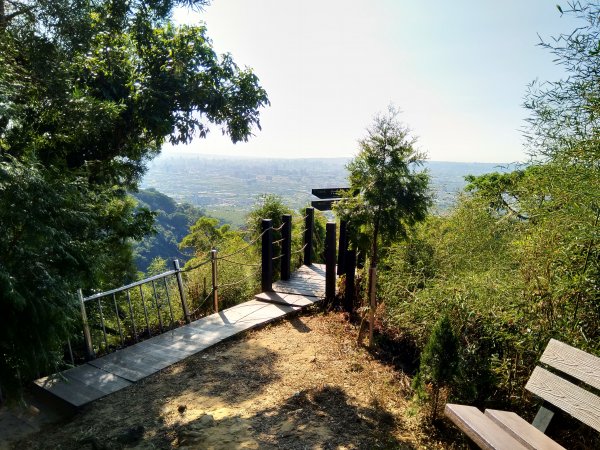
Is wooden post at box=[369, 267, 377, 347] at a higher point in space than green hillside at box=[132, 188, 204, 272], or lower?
higher

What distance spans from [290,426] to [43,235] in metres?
2.16

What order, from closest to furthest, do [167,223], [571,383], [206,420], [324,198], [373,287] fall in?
[571,383], [206,420], [373,287], [324,198], [167,223]

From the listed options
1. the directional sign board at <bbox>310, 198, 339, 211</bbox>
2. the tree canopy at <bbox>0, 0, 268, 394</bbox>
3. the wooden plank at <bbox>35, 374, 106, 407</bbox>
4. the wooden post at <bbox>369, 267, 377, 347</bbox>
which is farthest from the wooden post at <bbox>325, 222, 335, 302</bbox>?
the wooden plank at <bbox>35, 374, 106, 407</bbox>

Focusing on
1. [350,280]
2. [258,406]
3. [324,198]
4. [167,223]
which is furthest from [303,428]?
[167,223]

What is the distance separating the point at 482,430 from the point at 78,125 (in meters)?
4.49

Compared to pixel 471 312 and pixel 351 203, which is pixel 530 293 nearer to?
pixel 471 312

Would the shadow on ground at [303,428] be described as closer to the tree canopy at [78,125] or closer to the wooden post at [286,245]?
the tree canopy at [78,125]

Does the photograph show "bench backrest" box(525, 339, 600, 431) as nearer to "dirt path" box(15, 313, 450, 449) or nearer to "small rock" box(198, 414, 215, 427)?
"dirt path" box(15, 313, 450, 449)

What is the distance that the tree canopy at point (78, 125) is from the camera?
2033mm

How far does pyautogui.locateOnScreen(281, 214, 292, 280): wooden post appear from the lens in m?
6.91

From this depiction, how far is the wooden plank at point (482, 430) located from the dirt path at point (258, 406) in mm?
682

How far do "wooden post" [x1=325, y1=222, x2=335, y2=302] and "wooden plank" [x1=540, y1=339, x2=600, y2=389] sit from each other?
371 centimetres

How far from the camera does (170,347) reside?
4691mm

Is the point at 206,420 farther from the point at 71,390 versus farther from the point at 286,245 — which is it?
the point at 286,245
